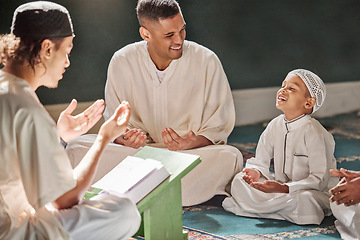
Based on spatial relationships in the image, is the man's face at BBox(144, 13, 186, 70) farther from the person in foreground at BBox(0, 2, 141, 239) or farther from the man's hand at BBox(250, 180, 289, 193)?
the person in foreground at BBox(0, 2, 141, 239)

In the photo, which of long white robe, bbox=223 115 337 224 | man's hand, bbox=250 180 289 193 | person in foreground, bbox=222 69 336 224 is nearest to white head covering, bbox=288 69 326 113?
person in foreground, bbox=222 69 336 224

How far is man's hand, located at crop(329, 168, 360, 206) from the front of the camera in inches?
132

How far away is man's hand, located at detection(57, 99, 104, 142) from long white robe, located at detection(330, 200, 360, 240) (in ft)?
4.79

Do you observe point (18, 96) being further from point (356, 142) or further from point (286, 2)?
point (286, 2)

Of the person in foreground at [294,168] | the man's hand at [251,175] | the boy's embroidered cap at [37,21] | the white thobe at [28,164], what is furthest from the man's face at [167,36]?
the white thobe at [28,164]

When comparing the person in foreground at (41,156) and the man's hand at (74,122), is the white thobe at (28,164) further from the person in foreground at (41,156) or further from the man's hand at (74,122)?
the man's hand at (74,122)

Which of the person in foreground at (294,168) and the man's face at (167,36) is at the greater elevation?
the man's face at (167,36)

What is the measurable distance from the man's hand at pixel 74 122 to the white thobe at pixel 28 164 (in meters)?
0.60

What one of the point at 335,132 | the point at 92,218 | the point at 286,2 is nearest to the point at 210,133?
the point at 92,218

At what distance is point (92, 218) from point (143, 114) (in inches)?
76.3

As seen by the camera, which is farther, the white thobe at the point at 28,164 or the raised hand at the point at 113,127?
the raised hand at the point at 113,127

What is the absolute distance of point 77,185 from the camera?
2.54m

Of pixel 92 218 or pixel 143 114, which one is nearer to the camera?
pixel 92 218

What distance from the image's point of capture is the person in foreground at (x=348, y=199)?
336cm
